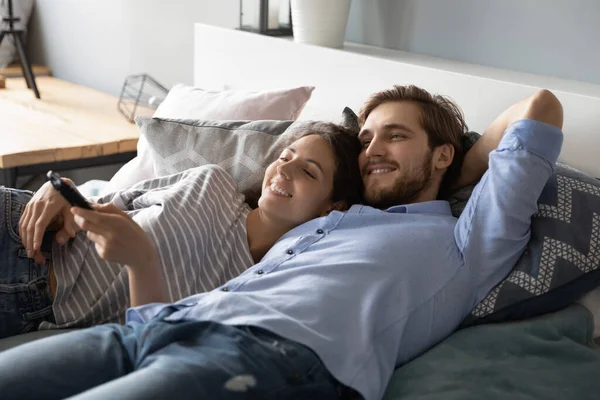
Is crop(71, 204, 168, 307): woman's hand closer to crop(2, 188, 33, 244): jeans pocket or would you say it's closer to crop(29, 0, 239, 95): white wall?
crop(2, 188, 33, 244): jeans pocket

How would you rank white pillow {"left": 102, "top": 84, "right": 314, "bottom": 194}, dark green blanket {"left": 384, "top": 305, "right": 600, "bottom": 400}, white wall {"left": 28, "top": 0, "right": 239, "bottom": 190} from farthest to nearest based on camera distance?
white wall {"left": 28, "top": 0, "right": 239, "bottom": 190}
white pillow {"left": 102, "top": 84, "right": 314, "bottom": 194}
dark green blanket {"left": 384, "top": 305, "right": 600, "bottom": 400}

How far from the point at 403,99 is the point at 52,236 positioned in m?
0.80

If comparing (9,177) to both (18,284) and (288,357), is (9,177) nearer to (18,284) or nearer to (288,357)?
(18,284)

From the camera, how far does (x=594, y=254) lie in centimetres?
140

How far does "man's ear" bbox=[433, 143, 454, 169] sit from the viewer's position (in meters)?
1.57

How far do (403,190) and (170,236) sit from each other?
484 mm

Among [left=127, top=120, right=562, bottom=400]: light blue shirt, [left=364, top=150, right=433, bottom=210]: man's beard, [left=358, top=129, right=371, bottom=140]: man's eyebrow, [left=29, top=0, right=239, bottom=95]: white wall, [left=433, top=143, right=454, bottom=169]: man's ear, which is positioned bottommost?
[left=127, top=120, right=562, bottom=400]: light blue shirt

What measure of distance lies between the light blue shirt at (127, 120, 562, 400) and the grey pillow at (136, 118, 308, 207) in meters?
0.28

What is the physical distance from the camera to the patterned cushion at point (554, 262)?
1374 millimetres

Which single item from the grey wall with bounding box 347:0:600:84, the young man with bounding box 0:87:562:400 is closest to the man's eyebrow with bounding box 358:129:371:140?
the young man with bounding box 0:87:562:400

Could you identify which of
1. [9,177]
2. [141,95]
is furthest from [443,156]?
[141,95]

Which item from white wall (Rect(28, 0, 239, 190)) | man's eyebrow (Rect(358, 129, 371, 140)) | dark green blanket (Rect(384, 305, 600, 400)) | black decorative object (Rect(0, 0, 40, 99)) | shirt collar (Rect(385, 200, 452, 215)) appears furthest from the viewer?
black decorative object (Rect(0, 0, 40, 99))

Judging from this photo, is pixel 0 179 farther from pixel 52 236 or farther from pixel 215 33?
pixel 52 236

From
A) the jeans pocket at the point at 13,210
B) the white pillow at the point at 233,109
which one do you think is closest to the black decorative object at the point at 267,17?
the white pillow at the point at 233,109
